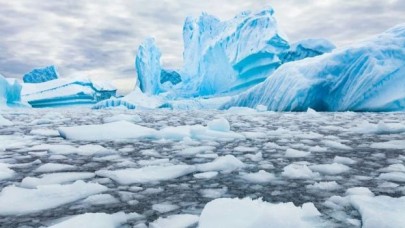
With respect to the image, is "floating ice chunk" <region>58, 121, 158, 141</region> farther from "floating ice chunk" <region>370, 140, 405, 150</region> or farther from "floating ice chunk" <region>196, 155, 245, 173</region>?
"floating ice chunk" <region>370, 140, 405, 150</region>

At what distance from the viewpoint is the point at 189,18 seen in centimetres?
3127

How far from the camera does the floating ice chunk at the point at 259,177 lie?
258cm

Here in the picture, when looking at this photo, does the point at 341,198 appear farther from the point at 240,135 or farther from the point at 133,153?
the point at 240,135

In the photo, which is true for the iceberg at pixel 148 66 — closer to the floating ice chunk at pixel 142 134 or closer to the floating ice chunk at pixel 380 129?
the floating ice chunk at pixel 142 134

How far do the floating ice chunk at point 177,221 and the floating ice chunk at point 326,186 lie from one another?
3.08ft

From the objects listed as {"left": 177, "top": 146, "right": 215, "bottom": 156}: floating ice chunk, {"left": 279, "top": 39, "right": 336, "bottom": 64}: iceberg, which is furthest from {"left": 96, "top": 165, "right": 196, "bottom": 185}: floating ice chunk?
{"left": 279, "top": 39, "right": 336, "bottom": 64}: iceberg

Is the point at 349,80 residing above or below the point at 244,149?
above

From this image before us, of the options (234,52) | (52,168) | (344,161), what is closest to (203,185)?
(52,168)

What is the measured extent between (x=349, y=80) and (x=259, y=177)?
12880mm

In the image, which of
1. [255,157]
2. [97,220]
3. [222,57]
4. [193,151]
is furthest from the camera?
[222,57]

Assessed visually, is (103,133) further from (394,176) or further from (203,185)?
(394,176)

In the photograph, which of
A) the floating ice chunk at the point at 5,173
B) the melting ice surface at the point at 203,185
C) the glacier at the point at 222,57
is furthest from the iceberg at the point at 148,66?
the floating ice chunk at the point at 5,173

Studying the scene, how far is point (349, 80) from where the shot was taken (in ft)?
46.7

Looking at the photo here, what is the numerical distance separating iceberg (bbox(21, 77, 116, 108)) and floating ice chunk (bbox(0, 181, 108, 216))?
102 ft
